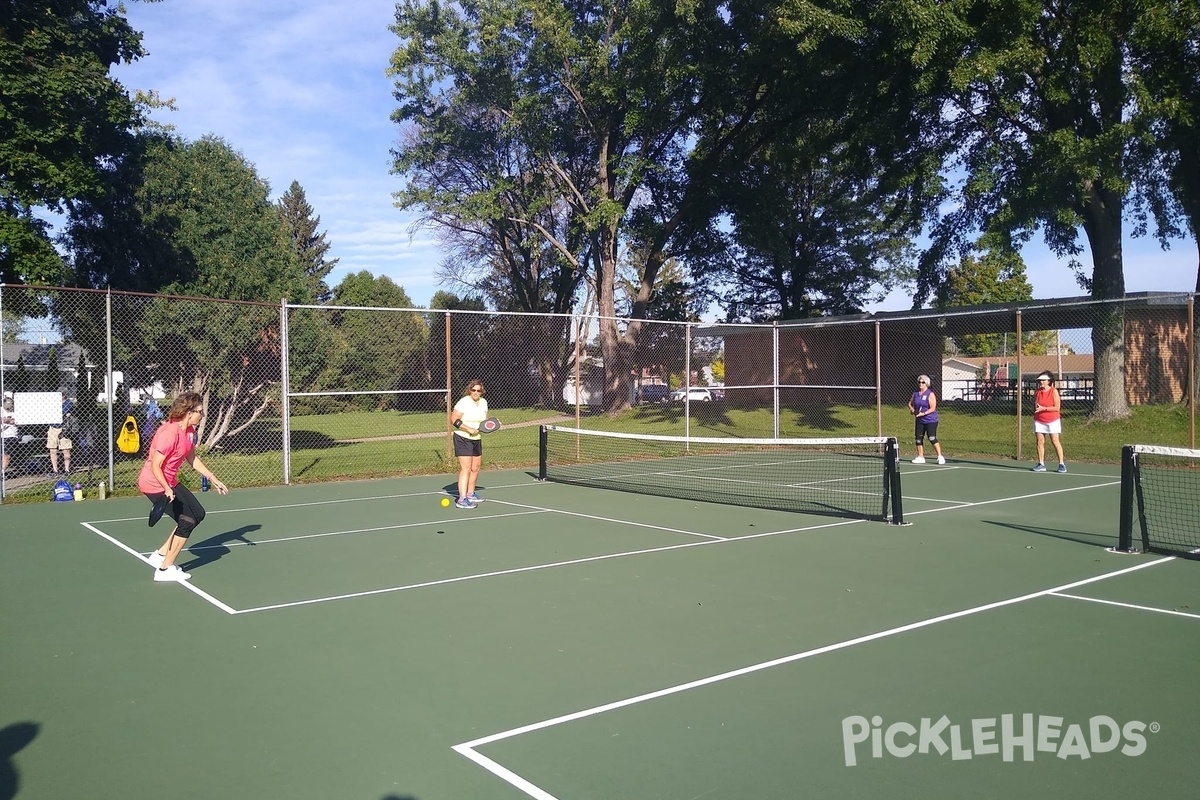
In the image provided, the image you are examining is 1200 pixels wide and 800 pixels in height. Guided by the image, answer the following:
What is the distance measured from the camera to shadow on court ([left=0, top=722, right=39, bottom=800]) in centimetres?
425

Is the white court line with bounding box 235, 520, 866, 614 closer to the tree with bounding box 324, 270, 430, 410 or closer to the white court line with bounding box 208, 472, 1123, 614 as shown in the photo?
the white court line with bounding box 208, 472, 1123, 614

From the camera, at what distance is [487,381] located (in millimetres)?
32000

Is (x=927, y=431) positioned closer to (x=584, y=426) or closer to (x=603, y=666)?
(x=584, y=426)

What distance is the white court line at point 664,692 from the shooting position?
14.3 ft

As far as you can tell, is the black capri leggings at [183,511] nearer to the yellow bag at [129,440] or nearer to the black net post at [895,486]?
the yellow bag at [129,440]

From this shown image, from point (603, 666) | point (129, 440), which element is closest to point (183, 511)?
point (603, 666)

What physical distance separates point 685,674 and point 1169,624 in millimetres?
4052

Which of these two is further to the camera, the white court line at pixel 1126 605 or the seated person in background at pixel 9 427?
the seated person in background at pixel 9 427

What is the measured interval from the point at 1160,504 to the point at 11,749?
47.7ft

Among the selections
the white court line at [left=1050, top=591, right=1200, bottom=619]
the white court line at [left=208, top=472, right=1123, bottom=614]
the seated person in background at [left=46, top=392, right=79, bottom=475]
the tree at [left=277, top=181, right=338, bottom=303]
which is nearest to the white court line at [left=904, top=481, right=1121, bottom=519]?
the white court line at [left=208, top=472, right=1123, bottom=614]

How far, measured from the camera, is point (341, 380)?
24688 millimetres

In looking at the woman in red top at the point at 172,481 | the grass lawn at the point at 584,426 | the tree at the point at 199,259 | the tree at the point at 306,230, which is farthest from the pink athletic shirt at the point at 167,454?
the tree at the point at 306,230

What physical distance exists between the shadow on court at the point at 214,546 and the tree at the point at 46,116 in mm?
11637

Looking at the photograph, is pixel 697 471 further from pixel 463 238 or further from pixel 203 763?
pixel 463 238
